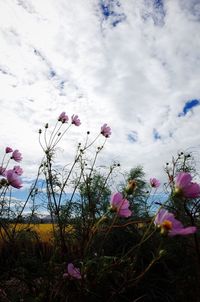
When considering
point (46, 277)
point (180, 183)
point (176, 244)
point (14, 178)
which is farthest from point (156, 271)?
point (180, 183)

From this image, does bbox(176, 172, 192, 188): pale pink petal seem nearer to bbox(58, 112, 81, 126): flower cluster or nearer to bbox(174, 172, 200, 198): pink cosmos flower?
bbox(174, 172, 200, 198): pink cosmos flower

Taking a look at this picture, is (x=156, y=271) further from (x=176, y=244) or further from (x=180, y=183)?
(x=180, y=183)

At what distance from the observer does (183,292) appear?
247cm

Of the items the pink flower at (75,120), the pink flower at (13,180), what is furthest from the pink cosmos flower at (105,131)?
the pink flower at (13,180)

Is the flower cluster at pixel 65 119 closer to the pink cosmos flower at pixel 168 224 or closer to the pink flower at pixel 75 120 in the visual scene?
the pink flower at pixel 75 120

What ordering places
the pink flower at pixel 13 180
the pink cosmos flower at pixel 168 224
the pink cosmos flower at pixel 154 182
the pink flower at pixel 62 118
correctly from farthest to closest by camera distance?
the pink flower at pixel 62 118, the pink cosmos flower at pixel 154 182, the pink flower at pixel 13 180, the pink cosmos flower at pixel 168 224

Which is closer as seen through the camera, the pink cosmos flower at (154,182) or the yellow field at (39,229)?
the pink cosmos flower at (154,182)

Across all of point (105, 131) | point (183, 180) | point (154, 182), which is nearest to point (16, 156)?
point (105, 131)

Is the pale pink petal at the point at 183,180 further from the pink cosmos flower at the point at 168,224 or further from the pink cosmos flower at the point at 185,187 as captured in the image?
the pink cosmos flower at the point at 168,224

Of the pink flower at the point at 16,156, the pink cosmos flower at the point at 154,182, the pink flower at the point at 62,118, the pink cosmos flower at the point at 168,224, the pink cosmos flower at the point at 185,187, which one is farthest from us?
the pink flower at the point at 62,118

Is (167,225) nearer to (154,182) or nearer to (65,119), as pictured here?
(154,182)

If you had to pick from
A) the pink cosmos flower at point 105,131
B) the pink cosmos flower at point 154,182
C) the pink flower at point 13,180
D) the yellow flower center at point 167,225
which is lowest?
the yellow flower center at point 167,225

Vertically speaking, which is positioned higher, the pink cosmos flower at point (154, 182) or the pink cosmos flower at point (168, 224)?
the pink cosmos flower at point (154, 182)

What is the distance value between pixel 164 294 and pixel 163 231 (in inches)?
57.3
